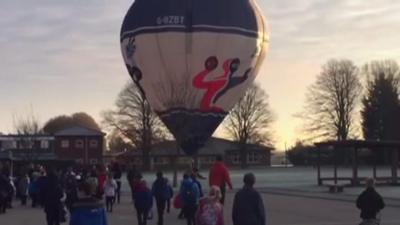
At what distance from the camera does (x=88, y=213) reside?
1061 cm

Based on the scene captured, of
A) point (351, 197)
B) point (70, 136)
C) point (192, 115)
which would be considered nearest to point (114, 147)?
point (70, 136)

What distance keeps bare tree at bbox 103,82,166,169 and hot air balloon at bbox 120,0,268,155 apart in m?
43.0

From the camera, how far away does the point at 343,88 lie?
89188 mm

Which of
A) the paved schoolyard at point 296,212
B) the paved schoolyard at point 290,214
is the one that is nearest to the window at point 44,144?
the paved schoolyard at point 296,212

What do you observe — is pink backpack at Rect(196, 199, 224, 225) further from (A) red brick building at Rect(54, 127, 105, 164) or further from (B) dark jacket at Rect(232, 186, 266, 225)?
(A) red brick building at Rect(54, 127, 105, 164)

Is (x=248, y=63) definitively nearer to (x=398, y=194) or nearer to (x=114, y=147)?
(x=398, y=194)

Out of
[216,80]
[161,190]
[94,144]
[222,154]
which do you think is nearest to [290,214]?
[161,190]

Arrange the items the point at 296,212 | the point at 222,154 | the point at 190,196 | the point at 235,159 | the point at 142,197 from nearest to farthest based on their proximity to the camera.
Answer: the point at 190,196 → the point at 142,197 → the point at 296,212 → the point at 222,154 → the point at 235,159

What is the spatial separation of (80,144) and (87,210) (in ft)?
292

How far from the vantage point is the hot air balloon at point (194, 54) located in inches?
1421

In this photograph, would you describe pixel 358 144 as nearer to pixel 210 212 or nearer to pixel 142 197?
pixel 142 197

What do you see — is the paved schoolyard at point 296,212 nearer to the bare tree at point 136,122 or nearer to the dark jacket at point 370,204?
the dark jacket at point 370,204

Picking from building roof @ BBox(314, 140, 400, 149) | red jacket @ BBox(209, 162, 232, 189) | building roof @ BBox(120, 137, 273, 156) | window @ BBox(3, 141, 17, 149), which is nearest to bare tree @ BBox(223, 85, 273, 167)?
building roof @ BBox(120, 137, 273, 156)

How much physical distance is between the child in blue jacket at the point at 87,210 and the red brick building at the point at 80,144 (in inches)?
3451
